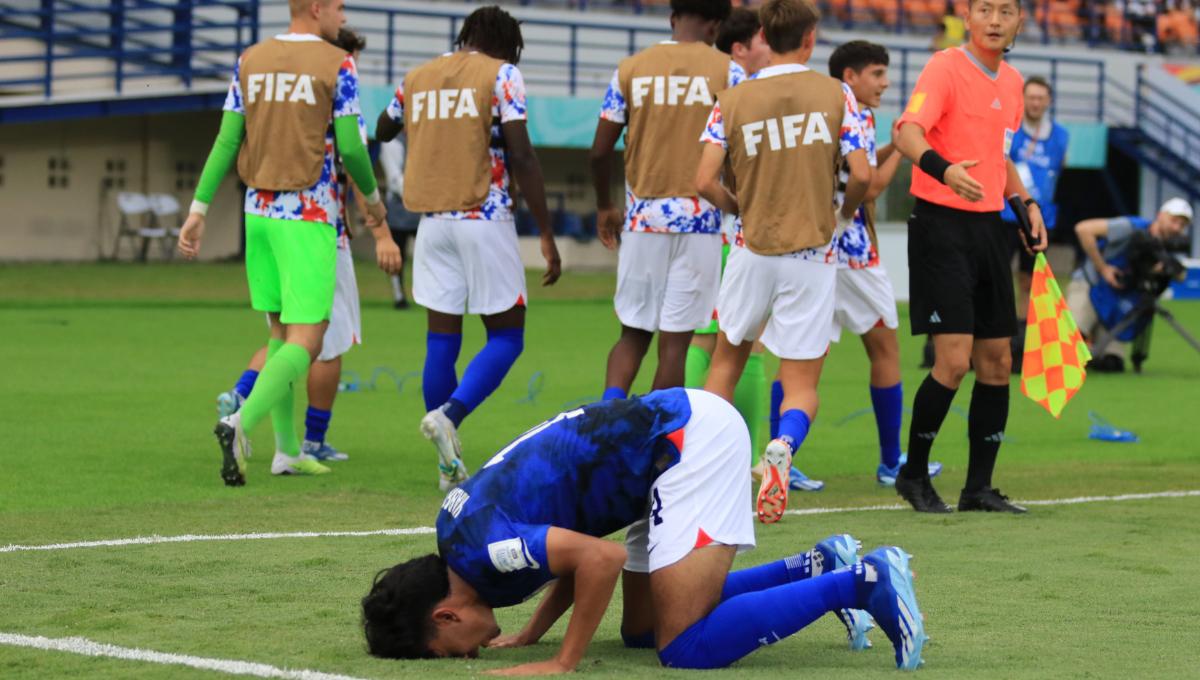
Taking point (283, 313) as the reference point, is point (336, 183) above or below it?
above

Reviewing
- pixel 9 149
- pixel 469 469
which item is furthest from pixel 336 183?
pixel 9 149

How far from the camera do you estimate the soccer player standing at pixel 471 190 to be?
9023 mm

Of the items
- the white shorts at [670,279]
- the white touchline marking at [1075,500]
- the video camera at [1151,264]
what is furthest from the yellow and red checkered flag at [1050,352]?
the video camera at [1151,264]

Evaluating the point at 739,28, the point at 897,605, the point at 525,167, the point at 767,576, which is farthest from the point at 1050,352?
the point at 897,605

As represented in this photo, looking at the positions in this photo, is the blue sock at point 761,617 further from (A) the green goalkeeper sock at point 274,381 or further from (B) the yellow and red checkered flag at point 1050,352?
(B) the yellow and red checkered flag at point 1050,352

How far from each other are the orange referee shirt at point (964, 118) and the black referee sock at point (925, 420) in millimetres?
837

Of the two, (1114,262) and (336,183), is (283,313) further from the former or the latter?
(1114,262)

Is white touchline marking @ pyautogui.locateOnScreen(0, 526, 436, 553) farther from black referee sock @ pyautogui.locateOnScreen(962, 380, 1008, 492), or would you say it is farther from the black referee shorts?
black referee sock @ pyautogui.locateOnScreen(962, 380, 1008, 492)

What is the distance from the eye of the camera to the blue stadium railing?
28016mm

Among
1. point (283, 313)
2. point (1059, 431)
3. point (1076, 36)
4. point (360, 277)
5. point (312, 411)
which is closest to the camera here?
point (283, 313)

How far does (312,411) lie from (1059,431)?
16.8 feet

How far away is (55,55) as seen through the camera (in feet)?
92.6

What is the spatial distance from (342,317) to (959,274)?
3.36m

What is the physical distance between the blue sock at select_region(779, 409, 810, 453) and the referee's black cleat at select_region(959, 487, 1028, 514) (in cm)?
138
